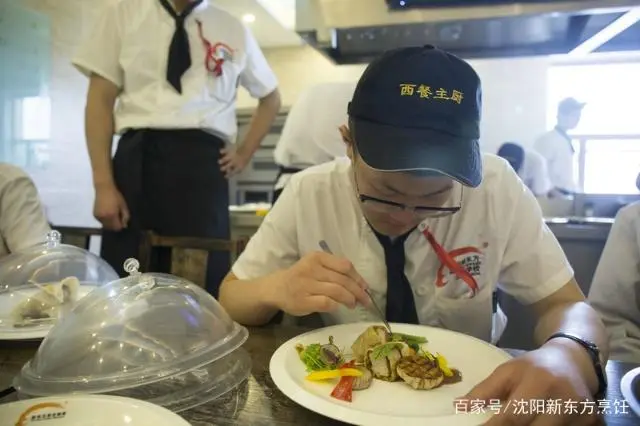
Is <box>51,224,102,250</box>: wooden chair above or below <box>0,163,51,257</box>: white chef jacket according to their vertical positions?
below

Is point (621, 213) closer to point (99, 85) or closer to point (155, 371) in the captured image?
Answer: point (155, 371)

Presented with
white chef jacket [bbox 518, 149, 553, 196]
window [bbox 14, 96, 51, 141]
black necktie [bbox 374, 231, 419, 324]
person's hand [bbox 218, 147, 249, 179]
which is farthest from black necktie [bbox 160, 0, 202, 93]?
white chef jacket [bbox 518, 149, 553, 196]

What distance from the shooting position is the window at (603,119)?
5.54 m

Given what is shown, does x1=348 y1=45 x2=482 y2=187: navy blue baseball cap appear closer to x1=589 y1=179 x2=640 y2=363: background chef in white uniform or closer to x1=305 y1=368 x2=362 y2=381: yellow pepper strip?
x1=305 y1=368 x2=362 y2=381: yellow pepper strip

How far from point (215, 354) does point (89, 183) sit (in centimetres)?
321

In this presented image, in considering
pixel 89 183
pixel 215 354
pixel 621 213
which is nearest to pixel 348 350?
pixel 215 354

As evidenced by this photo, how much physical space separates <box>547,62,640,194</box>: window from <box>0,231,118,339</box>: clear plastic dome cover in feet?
18.0

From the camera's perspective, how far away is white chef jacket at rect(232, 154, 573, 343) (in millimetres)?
1028

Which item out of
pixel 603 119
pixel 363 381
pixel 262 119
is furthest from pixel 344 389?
pixel 603 119

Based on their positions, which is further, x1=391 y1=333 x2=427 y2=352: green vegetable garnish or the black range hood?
the black range hood

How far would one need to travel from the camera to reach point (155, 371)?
607 mm

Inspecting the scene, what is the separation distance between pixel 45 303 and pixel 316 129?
51.8 inches

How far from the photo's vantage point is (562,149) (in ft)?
15.8

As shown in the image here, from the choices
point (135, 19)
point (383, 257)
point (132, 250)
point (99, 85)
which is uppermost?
point (135, 19)
